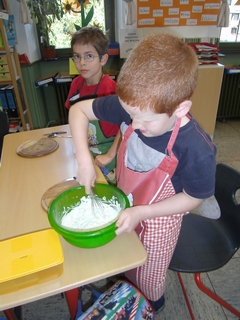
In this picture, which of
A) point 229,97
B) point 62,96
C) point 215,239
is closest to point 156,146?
point 215,239

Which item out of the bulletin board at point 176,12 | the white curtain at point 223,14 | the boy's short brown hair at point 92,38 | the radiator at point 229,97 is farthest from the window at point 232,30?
the boy's short brown hair at point 92,38

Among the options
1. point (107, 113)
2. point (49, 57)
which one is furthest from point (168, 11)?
point (107, 113)

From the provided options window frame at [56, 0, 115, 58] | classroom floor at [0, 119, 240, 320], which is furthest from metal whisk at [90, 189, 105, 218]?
window frame at [56, 0, 115, 58]

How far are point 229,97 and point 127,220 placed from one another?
318 centimetres

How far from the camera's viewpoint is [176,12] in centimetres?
207

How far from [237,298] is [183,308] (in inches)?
11.4

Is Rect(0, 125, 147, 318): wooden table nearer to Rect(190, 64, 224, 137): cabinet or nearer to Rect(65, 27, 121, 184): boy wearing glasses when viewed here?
Rect(65, 27, 121, 184): boy wearing glasses

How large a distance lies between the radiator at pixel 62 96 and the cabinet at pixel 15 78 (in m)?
0.43

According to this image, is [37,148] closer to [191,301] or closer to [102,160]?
[102,160]

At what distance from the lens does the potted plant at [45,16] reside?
2510mm

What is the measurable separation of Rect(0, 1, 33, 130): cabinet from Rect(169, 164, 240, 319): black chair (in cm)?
213

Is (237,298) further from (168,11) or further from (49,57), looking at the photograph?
(49,57)

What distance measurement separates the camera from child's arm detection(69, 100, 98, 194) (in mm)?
705

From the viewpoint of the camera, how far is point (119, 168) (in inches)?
34.2
